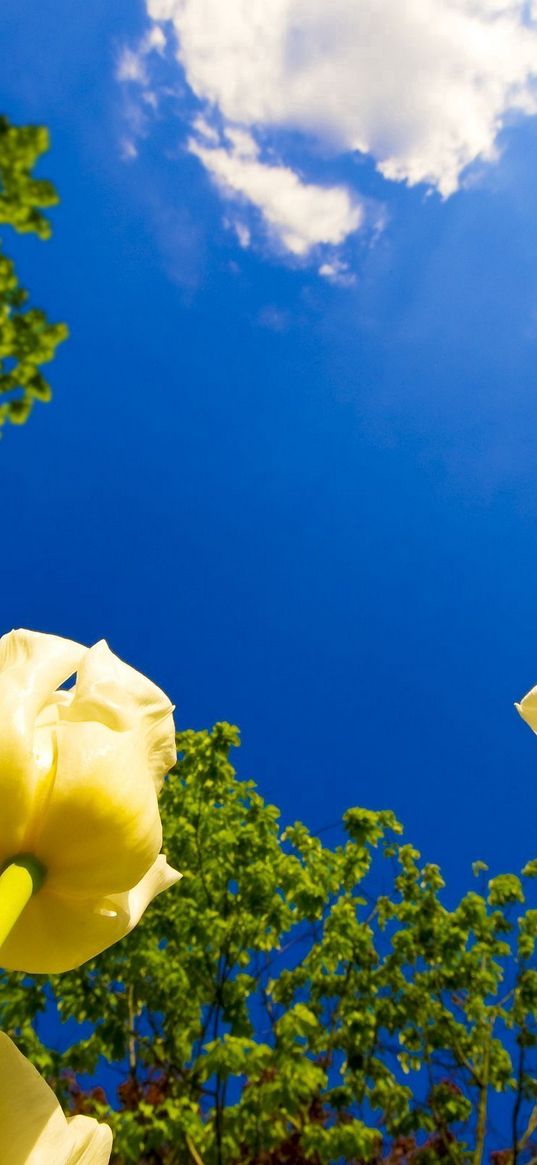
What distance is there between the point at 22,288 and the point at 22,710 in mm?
4753

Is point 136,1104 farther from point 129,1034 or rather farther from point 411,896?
point 411,896

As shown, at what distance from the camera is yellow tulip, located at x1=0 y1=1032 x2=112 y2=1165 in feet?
1.48

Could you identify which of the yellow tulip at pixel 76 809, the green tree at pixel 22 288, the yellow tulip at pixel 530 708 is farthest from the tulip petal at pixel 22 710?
the green tree at pixel 22 288

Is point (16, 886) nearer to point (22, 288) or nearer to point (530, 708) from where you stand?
point (530, 708)

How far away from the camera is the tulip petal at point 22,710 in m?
0.57

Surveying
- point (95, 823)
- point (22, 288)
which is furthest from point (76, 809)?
point (22, 288)

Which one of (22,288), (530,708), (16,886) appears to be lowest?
(16,886)

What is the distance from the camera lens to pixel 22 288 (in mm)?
4766

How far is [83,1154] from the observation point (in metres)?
0.48

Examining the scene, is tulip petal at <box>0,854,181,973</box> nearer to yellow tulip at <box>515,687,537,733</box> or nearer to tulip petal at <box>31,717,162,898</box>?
tulip petal at <box>31,717,162,898</box>

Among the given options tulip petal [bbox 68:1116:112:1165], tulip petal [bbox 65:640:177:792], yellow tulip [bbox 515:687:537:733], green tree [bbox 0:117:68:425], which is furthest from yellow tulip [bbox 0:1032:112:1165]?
green tree [bbox 0:117:68:425]

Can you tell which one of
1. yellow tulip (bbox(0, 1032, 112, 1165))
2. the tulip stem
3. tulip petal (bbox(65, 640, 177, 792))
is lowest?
yellow tulip (bbox(0, 1032, 112, 1165))


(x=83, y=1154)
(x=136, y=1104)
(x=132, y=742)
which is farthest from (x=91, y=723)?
(x=136, y=1104)

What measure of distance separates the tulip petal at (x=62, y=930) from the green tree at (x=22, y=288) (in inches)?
179
